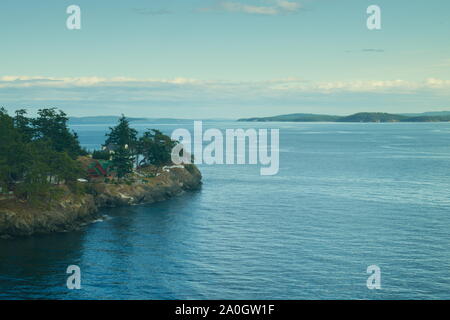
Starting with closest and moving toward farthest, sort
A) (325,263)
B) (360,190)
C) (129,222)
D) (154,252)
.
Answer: (325,263) → (154,252) → (129,222) → (360,190)

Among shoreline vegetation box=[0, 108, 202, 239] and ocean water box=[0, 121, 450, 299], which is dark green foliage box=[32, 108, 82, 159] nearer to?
shoreline vegetation box=[0, 108, 202, 239]

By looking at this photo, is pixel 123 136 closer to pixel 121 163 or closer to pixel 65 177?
pixel 121 163

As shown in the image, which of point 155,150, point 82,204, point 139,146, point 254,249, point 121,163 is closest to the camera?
point 254,249

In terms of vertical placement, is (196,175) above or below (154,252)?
above

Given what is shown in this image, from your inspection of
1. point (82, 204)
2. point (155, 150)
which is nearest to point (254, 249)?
point (82, 204)

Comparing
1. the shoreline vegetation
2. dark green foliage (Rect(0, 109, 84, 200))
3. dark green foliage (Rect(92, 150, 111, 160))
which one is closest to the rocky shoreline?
the shoreline vegetation
